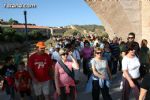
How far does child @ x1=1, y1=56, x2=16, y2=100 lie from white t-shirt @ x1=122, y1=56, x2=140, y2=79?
301 centimetres

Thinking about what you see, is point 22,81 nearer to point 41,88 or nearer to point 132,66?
point 41,88

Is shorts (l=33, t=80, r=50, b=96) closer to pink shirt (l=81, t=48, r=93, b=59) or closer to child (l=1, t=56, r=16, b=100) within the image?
child (l=1, t=56, r=16, b=100)

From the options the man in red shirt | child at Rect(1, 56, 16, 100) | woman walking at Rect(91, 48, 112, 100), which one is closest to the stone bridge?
child at Rect(1, 56, 16, 100)

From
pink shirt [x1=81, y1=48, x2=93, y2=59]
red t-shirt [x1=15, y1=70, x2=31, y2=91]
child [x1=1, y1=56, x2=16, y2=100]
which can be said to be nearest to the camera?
red t-shirt [x1=15, y1=70, x2=31, y2=91]

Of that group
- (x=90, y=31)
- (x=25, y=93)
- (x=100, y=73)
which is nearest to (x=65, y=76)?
(x=100, y=73)

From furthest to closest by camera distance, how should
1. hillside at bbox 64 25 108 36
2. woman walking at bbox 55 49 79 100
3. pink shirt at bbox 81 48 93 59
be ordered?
hillside at bbox 64 25 108 36 < pink shirt at bbox 81 48 93 59 < woman walking at bbox 55 49 79 100

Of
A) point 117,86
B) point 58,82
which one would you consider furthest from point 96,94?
point 117,86

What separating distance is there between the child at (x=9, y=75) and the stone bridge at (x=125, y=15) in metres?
10.0

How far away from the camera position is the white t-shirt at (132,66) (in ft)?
25.4

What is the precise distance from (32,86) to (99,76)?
140cm

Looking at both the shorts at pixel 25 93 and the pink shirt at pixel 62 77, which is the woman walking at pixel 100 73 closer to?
the pink shirt at pixel 62 77

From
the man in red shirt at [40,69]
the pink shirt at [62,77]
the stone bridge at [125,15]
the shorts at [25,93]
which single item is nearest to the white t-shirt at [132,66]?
the pink shirt at [62,77]

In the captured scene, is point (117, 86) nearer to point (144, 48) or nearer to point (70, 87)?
point (144, 48)

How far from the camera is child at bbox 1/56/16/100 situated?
970cm
